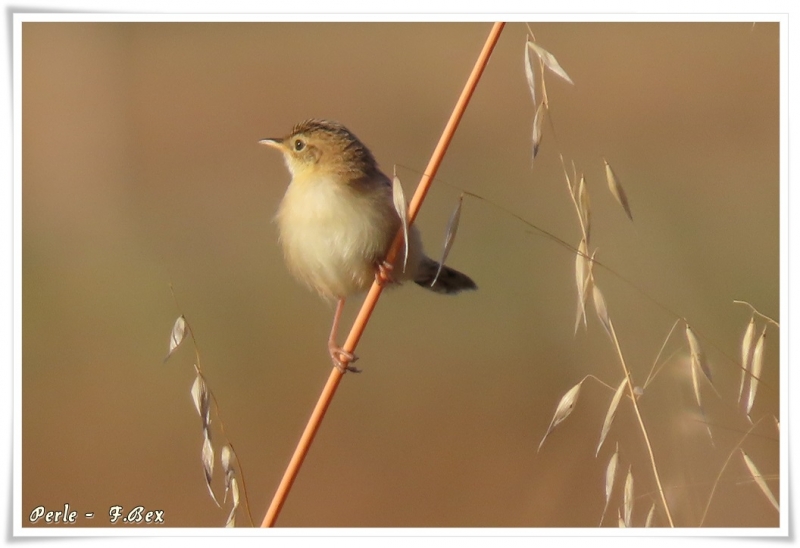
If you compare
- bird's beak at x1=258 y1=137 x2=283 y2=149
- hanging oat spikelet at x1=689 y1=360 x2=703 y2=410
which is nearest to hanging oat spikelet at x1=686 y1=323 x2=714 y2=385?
hanging oat spikelet at x1=689 y1=360 x2=703 y2=410

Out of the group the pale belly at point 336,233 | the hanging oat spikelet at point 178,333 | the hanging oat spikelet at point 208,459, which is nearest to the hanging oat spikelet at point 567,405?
the pale belly at point 336,233

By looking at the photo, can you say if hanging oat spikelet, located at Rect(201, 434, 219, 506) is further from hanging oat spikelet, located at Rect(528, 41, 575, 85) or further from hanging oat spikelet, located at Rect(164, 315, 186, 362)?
hanging oat spikelet, located at Rect(528, 41, 575, 85)

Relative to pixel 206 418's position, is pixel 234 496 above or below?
below

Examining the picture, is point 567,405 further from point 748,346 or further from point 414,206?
point 414,206

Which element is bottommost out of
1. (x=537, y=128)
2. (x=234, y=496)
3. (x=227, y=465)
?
(x=234, y=496)

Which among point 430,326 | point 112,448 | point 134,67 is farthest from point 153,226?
point 430,326

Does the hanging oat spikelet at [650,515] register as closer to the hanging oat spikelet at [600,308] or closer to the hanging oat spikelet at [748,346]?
the hanging oat spikelet at [748,346]

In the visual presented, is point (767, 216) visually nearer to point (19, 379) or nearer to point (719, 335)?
point (719, 335)

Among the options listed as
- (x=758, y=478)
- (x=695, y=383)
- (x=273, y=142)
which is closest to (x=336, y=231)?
(x=273, y=142)
